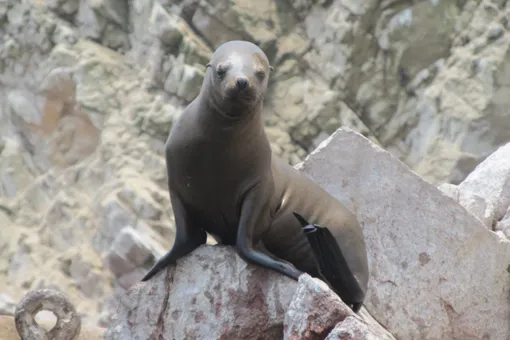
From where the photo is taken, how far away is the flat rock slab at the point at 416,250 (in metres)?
2.84

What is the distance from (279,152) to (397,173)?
3398mm

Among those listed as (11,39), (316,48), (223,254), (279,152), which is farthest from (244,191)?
(11,39)

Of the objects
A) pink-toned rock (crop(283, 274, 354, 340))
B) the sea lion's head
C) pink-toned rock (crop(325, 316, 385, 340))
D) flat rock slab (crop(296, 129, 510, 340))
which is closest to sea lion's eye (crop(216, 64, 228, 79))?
the sea lion's head

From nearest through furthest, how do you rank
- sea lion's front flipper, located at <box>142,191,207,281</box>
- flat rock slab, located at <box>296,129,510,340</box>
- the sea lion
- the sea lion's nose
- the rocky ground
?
the sea lion's nose
the sea lion
sea lion's front flipper, located at <box>142,191,207,281</box>
flat rock slab, located at <box>296,129,510,340</box>
the rocky ground

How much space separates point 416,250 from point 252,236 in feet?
3.56

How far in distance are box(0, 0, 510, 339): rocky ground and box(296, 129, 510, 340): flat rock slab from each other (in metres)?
2.96

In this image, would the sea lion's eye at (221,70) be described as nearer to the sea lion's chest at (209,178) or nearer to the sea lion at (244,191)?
the sea lion at (244,191)

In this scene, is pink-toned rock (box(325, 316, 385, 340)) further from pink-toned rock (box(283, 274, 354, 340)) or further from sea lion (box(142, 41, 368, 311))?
sea lion (box(142, 41, 368, 311))

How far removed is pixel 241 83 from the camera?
183 centimetres

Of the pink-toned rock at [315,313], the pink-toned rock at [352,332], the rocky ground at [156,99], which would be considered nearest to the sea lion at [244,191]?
the pink-toned rock at [315,313]

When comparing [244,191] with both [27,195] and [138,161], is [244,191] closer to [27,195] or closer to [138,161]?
[138,161]

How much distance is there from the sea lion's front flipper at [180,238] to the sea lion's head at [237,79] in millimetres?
378

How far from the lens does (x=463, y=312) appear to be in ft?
9.36

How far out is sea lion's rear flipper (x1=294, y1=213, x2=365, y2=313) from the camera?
1.98 meters
